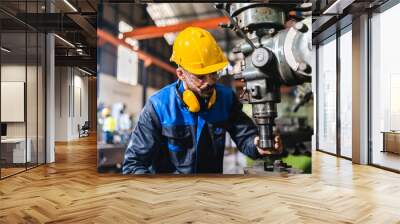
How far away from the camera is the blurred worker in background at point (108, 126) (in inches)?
196

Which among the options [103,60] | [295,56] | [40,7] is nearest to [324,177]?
[295,56]

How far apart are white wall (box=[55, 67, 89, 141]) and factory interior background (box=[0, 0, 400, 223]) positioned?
16.4ft

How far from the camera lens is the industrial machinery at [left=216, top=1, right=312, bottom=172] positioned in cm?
484

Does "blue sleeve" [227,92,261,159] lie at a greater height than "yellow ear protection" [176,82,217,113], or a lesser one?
lesser

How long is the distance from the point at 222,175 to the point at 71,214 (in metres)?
2.52

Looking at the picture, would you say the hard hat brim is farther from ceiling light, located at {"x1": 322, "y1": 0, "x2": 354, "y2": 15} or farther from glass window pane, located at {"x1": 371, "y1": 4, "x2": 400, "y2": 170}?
glass window pane, located at {"x1": 371, "y1": 4, "x2": 400, "y2": 170}

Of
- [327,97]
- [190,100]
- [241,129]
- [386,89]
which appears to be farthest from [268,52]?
[327,97]

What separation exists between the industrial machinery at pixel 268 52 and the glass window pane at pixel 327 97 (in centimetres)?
397

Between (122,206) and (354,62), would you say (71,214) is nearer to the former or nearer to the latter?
(122,206)

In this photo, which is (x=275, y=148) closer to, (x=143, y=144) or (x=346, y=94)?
(x=143, y=144)

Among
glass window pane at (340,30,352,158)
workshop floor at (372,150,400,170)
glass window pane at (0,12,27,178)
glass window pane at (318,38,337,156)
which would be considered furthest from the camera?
glass window pane at (318,38,337,156)

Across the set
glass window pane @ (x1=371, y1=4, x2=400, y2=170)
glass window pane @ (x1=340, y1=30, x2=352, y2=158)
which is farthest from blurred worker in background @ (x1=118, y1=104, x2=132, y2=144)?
glass window pane @ (x1=340, y1=30, x2=352, y2=158)

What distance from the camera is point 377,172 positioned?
19.4 feet

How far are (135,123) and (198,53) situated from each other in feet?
4.10
